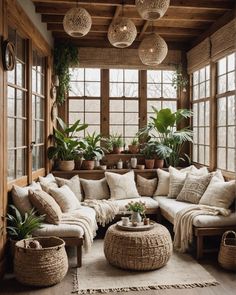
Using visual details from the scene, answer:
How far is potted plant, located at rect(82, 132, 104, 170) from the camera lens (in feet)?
19.1

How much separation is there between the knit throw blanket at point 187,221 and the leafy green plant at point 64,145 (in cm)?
212

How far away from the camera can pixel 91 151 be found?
5.84 meters

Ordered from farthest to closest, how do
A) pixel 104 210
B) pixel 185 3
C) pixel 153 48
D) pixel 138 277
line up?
pixel 104 210, pixel 185 3, pixel 153 48, pixel 138 277

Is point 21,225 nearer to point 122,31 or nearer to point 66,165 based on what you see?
point 66,165

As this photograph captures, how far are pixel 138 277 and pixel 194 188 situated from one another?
5.86 feet

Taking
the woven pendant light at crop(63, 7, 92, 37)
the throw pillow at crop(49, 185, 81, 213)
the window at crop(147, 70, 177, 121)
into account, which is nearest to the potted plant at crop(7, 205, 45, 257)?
the throw pillow at crop(49, 185, 81, 213)

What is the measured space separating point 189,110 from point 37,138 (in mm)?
2799

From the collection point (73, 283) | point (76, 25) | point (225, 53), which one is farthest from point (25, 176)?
point (225, 53)

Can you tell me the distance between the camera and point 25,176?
4469 mm

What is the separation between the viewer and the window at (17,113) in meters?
3.90

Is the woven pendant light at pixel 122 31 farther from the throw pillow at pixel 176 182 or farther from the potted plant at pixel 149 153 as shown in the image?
→ the potted plant at pixel 149 153

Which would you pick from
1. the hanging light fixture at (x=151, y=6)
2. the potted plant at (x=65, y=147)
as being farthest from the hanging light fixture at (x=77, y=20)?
the potted plant at (x=65, y=147)

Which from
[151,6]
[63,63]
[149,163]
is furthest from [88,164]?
[151,6]

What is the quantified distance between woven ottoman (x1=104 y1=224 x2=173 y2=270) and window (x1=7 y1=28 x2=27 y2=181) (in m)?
1.38
